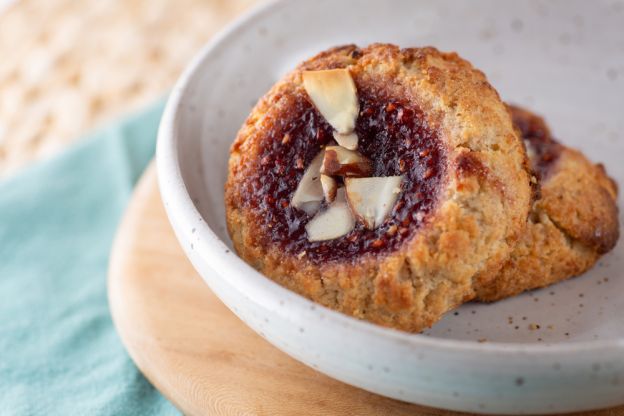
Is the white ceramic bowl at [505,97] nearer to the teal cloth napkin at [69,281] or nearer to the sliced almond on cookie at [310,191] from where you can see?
the sliced almond on cookie at [310,191]

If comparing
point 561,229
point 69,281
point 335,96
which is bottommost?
point 69,281

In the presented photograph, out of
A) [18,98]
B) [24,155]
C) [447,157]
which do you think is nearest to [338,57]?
[447,157]

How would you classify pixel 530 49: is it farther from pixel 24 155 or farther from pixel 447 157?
pixel 24 155

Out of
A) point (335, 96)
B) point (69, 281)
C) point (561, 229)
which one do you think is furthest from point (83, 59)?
point (561, 229)

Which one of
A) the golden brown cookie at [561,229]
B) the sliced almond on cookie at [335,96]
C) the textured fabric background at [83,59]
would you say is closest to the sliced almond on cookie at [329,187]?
the sliced almond on cookie at [335,96]

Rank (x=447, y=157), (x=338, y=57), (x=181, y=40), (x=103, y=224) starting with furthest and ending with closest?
(x=181, y=40)
(x=103, y=224)
(x=338, y=57)
(x=447, y=157)

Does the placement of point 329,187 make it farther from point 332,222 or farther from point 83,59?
point 83,59
